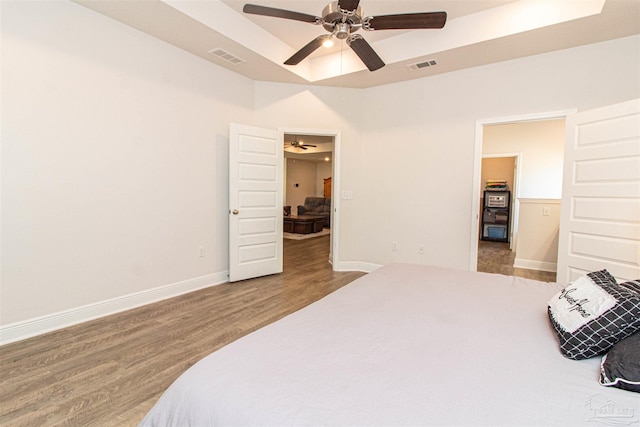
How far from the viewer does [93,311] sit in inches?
107

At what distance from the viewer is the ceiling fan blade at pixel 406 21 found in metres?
2.17

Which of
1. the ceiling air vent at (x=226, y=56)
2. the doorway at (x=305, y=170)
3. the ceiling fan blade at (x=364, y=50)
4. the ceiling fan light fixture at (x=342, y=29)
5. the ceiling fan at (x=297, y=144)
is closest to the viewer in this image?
the ceiling fan light fixture at (x=342, y=29)

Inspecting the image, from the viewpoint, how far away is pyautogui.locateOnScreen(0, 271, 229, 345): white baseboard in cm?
230

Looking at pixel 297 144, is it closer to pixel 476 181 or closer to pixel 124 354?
pixel 476 181

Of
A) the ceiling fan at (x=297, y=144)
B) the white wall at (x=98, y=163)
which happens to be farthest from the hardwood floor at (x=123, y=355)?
the ceiling fan at (x=297, y=144)

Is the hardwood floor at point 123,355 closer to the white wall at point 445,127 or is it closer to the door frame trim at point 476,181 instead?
the white wall at point 445,127

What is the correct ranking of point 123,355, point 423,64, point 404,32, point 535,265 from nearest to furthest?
point 123,355 < point 404,32 < point 423,64 < point 535,265

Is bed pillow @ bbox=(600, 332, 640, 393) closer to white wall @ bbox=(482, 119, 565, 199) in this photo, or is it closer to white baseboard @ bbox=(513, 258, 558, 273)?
white baseboard @ bbox=(513, 258, 558, 273)

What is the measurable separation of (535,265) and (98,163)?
582cm

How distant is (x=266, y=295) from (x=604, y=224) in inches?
131

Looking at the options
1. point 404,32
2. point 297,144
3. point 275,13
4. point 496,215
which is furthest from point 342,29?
point 496,215

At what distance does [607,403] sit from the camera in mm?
826

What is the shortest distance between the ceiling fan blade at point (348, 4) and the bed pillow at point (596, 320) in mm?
2049

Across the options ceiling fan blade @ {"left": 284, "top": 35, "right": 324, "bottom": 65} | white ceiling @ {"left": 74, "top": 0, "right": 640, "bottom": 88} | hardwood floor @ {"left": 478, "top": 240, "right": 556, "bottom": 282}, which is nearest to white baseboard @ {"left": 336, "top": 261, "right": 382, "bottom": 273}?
hardwood floor @ {"left": 478, "top": 240, "right": 556, "bottom": 282}
